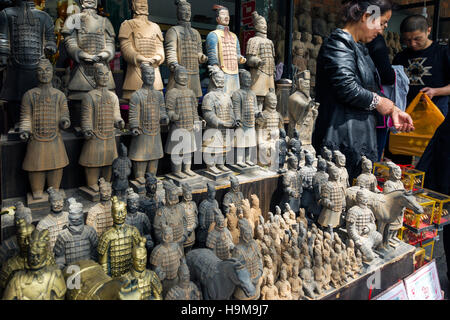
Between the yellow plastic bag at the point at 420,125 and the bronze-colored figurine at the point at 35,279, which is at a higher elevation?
the yellow plastic bag at the point at 420,125

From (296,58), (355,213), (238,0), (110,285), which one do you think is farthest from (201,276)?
(296,58)

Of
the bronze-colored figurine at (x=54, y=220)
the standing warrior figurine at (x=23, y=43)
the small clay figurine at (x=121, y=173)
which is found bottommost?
the bronze-colored figurine at (x=54, y=220)

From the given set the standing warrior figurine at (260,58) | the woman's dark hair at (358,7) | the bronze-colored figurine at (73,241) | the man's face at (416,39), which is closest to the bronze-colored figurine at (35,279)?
the bronze-colored figurine at (73,241)

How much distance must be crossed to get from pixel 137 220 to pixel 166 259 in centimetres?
33

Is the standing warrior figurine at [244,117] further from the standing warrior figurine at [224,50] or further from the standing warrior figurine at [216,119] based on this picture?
the standing warrior figurine at [224,50]

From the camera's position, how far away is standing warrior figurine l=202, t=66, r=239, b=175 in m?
2.76

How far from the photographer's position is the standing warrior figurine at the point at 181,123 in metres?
2.61

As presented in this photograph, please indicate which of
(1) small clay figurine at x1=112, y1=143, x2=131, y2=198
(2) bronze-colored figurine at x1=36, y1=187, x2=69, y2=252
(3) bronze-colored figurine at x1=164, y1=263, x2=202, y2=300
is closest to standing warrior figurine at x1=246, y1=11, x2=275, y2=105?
(1) small clay figurine at x1=112, y1=143, x2=131, y2=198

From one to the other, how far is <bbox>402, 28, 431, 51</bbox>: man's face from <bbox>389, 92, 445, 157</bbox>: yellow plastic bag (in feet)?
2.34

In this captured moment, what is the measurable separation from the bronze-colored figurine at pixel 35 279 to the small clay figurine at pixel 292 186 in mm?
1720

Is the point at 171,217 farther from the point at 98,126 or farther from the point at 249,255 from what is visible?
the point at 98,126

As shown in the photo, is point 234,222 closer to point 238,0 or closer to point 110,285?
point 110,285

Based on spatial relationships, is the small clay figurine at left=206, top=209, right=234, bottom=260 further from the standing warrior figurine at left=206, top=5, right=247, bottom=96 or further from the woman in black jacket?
the standing warrior figurine at left=206, top=5, right=247, bottom=96
